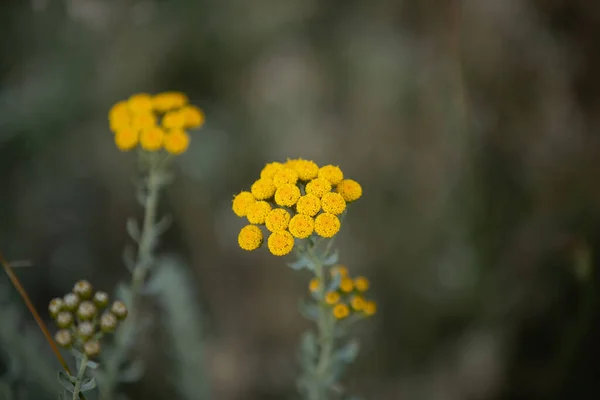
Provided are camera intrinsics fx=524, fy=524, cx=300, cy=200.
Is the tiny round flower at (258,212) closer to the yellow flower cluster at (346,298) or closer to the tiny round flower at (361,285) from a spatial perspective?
the yellow flower cluster at (346,298)

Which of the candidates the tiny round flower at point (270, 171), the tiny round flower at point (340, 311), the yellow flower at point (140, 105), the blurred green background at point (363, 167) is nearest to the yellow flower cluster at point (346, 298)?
the tiny round flower at point (340, 311)

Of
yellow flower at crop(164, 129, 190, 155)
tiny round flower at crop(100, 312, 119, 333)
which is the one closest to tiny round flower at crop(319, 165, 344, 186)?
yellow flower at crop(164, 129, 190, 155)

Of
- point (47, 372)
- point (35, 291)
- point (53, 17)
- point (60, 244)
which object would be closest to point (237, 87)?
point (53, 17)

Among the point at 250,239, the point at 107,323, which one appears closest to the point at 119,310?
the point at 107,323

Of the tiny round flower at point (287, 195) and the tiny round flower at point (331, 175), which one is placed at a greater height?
the tiny round flower at point (331, 175)

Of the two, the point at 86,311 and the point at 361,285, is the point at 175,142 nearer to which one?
the point at 86,311

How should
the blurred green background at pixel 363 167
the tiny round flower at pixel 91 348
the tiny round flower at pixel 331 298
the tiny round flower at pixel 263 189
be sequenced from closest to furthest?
the tiny round flower at pixel 91 348, the tiny round flower at pixel 263 189, the tiny round flower at pixel 331 298, the blurred green background at pixel 363 167

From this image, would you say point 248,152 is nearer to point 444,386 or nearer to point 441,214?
point 441,214
